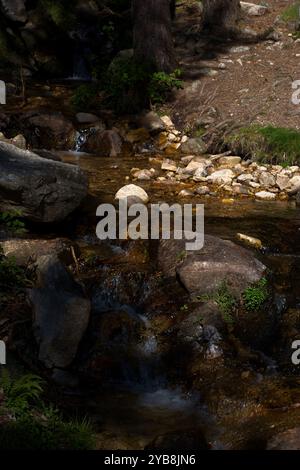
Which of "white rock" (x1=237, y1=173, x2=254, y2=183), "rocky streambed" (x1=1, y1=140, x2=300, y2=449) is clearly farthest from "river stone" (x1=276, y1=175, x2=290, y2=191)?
"rocky streambed" (x1=1, y1=140, x2=300, y2=449)

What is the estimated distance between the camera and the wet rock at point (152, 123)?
1338cm

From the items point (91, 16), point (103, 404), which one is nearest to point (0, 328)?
point (103, 404)

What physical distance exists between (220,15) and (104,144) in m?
6.54

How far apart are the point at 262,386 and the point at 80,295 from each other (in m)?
2.09

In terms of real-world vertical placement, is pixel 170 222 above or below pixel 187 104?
below

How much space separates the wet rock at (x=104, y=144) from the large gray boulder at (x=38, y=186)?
4.34 m

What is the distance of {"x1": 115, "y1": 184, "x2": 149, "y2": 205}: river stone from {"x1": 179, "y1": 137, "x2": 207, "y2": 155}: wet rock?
312cm

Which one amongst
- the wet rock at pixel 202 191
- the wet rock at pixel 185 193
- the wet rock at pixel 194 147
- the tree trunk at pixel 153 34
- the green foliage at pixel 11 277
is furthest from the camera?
the tree trunk at pixel 153 34

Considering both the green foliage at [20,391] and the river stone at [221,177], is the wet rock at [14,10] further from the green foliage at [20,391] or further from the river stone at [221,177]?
the green foliage at [20,391]

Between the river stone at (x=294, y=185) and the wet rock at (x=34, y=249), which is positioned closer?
the wet rock at (x=34, y=249)

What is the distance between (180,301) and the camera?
684 centimetres

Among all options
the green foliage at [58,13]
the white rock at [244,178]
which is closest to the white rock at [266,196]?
the white rock at [244,178]

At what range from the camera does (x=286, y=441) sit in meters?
4.71

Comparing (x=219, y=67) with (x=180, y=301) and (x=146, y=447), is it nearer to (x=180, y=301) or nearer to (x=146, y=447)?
(x=180, y=301)
